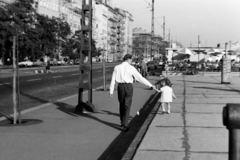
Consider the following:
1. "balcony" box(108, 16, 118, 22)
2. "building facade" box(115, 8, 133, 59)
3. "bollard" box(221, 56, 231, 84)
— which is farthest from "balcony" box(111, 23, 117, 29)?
"bollard" box(221, 56, 231, 84)

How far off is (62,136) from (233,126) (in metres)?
5.84

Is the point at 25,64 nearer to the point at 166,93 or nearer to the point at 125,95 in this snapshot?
the point at 166,93

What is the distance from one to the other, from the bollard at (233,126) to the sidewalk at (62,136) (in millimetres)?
4023

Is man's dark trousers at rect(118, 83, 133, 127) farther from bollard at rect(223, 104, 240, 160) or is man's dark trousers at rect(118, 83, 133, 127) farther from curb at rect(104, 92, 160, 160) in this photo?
Answer: bollard at rect(223, 104, 240, 160)

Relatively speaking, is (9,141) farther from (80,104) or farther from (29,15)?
(29,15)

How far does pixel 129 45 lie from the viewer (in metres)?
190

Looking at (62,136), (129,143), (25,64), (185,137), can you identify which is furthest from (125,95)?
(25,64)

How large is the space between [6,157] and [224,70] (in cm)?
1825

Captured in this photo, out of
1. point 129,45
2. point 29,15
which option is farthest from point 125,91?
point 129,45

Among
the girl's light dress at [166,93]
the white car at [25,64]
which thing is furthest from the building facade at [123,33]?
the girl's light dress at [166,93]

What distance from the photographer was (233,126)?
212 cm

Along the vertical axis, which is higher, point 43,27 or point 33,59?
point 43,27

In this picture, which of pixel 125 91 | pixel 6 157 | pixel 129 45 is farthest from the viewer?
pixel 129 45

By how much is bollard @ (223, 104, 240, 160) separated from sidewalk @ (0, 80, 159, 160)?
4.02m
